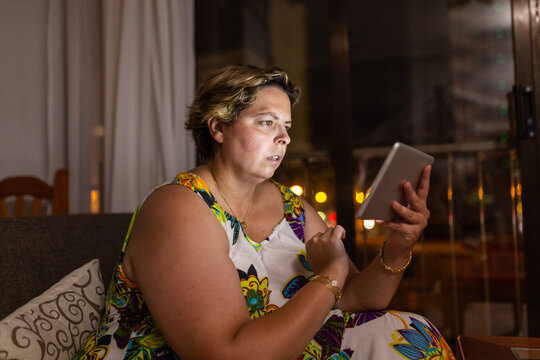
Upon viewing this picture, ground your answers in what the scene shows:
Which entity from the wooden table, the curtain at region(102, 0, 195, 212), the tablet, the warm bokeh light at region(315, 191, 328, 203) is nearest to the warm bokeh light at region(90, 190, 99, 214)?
the curtain at region(102, 0, 195, 212)

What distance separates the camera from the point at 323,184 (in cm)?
234

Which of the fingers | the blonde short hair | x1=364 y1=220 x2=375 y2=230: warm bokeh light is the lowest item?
x1=364 y1=220 x2=375 y2=230: warm bokeh light

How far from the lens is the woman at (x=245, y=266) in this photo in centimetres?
77

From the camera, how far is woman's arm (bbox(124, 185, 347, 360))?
748 millimetres

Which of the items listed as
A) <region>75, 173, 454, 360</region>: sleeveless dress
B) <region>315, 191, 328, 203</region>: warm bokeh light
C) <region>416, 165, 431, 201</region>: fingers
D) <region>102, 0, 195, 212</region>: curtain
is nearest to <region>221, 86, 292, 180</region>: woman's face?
<region>75, 173, 454, 360</region>: sleeveless dress

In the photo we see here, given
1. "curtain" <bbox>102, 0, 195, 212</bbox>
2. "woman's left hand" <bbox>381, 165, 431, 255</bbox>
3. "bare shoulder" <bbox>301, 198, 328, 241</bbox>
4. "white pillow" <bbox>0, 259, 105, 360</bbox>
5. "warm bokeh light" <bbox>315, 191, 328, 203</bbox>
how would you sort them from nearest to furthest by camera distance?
"white pillow" <bbox>0, 259, 105, 360</bbox>
"woman's left hand" <bbox>381, 165, 431, 255</bbox>
"bare shoulder" <bbox>301, 198, 328, 241</bbox>
"curtain" <bbox>102, 0, 195, 212</bbox>
"warm bokeh light" <bbox>315, 191, 328, 203</bbox>

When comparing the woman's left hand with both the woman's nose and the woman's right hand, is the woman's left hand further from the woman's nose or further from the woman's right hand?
the woman's nose

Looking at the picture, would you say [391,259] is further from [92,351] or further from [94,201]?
[94,201]

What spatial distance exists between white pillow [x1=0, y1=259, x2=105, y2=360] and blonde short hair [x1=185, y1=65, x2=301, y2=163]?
487mm

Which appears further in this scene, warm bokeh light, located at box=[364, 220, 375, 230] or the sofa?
warm bokeh light, located at box=[364, 220, 375, 230]

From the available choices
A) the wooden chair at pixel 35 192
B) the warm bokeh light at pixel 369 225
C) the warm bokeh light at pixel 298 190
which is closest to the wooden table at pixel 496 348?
the warm bokeh light at pixel 369 225

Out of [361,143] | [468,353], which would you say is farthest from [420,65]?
[468,353]

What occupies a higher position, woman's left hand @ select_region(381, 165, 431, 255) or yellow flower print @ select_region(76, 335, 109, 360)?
woman's left hand @ select_region(381, 165, 431, 255)

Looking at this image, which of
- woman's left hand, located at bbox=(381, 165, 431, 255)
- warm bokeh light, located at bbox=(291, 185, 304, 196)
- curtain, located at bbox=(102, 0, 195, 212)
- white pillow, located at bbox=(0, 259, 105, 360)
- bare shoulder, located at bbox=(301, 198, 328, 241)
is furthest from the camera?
warm bokeh light, located at bbox=(291, 185, 304, 196)
